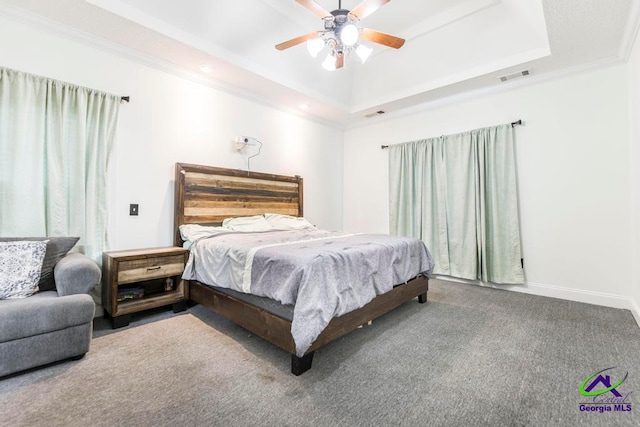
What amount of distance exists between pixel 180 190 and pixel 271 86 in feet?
6.20

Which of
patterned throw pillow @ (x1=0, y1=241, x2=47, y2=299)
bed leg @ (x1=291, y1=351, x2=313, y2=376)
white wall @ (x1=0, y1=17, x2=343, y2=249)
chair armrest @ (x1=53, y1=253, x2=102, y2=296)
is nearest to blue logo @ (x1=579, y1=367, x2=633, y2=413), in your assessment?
bed leg @ (x1=291, y1=351, x2=313, y2=376)

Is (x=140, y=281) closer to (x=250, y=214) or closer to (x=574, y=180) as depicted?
(x=250, y=214)

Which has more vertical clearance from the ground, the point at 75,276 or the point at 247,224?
the point at 247,224

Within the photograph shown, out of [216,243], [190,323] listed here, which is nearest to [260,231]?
[216,243]

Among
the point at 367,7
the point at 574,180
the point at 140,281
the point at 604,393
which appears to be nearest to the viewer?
the point at 604,393

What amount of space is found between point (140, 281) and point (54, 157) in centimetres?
136

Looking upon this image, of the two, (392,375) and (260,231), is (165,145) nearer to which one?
(260,231)

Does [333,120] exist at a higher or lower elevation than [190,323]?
higher

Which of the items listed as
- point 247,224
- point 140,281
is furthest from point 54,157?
point 247,224

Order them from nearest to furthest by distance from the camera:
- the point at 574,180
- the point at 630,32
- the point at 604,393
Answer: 1. the point at 604,393
2. the point at 630,32
3. the point at 574,180

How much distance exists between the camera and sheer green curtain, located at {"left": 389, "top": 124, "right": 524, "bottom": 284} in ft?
12.1

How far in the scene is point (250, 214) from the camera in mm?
3975

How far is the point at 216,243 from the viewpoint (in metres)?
2.68

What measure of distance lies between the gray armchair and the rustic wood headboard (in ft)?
4.05
